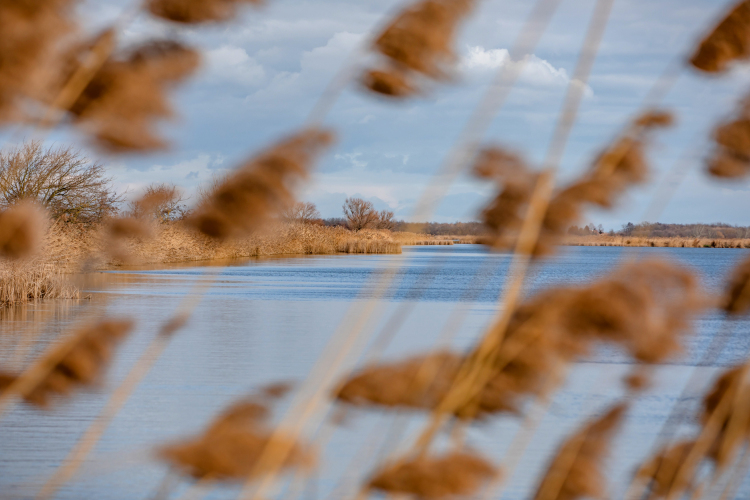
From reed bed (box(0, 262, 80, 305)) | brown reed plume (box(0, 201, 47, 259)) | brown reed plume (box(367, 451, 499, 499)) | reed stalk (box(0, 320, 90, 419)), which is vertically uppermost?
brown reed plume (box(0, 201, 47, 259))

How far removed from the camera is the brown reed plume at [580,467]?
5.45 ft

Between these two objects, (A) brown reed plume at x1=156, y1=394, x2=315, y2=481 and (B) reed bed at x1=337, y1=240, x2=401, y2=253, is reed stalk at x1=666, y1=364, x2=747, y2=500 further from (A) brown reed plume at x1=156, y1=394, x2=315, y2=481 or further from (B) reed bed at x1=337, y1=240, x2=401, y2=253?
(B) reed bed at x1=337, y1=240, x2=401, y2=253

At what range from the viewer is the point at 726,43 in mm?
1634

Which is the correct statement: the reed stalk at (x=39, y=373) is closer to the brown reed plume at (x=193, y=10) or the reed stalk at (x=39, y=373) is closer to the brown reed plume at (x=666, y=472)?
the brown reed plume at (x=193, y=10)

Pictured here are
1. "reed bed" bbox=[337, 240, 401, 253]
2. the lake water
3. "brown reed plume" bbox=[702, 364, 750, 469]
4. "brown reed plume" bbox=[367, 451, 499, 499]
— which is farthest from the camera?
"reed bed" bbox=[337, 240, 401, 253]

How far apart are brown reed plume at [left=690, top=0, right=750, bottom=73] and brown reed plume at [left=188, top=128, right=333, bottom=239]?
1.04 meters

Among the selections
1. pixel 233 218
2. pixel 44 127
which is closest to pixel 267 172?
pixel 233 218

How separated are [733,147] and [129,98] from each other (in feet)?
4.97

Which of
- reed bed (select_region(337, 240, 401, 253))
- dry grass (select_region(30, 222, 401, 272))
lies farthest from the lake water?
reed bed (select_region(337, 240, 401, 253))

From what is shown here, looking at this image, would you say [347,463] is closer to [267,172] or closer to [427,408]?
[427,408]

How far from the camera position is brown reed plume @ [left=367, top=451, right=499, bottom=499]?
4.15ft

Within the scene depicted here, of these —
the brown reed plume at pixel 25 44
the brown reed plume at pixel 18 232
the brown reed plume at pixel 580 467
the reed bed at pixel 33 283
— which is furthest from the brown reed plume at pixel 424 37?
the reed bed at pixel 33 283

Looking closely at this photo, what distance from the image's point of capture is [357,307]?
1640 millimetres

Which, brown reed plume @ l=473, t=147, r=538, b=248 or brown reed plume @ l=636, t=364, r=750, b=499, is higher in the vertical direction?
brown reed plume @ l=473, t=147, r=538, b=248
